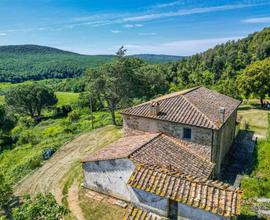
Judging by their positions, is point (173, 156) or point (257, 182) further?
point (257, 182)

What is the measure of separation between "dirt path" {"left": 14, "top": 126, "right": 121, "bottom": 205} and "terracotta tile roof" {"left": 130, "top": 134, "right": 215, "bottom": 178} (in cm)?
682

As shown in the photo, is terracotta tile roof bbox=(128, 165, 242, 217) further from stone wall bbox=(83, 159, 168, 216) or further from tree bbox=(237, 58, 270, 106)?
tree bbox=(237, 58, 270, 106)

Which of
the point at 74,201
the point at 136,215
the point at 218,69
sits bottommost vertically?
the point at 74,201

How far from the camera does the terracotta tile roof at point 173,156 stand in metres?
14.9

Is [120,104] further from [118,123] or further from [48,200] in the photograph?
[48,200]

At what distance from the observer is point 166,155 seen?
51.9ft

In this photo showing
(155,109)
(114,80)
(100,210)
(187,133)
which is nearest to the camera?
(100,210)

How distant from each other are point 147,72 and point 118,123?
13.1 m

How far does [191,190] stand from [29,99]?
67.2 meters

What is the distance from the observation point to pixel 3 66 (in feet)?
589

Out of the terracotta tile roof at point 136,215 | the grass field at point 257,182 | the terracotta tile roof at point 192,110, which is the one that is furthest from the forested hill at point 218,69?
the terracotta tile roof at point 136,215

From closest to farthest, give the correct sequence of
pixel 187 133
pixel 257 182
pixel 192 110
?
pixel 257 182 → pixel 187 133 → pixel 192 110

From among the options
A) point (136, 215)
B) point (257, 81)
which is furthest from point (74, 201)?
point (257, 81)

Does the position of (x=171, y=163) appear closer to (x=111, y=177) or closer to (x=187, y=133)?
(x=187, y=133)
